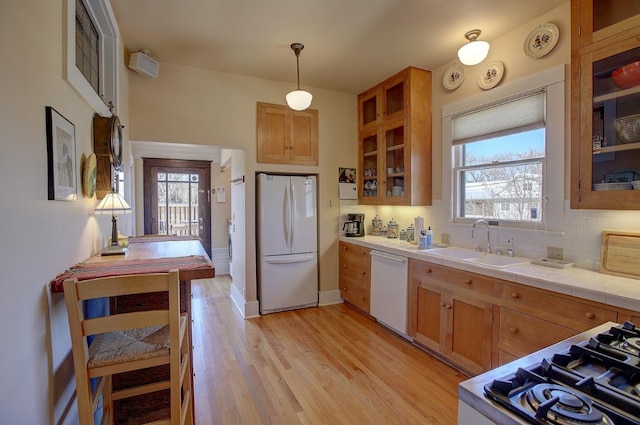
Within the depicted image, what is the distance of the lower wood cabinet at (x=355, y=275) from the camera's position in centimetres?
359

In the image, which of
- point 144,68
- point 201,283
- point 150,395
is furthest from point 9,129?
point 201,283

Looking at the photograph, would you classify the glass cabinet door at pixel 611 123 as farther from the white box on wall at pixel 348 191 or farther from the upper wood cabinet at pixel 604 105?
the white box on wall at pixel 348 191

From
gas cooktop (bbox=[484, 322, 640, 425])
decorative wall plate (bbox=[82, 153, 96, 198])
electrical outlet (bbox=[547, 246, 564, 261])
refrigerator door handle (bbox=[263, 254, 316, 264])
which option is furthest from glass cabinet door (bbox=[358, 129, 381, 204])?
gas cooktop (bbox=[484, 322, 640, 425])

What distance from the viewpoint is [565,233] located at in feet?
7.50

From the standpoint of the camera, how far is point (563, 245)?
230 centimetres

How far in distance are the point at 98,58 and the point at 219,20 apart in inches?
36.8

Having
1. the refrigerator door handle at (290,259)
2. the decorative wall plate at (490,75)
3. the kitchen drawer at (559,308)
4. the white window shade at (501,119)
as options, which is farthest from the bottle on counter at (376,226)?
the kitchen drawer at (559,308)

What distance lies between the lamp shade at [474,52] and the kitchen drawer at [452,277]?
5.54 ft

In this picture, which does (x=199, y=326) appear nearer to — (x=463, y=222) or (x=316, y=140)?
(x=316, y=140)

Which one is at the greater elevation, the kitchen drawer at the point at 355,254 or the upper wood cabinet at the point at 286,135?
the upper wood cabinet at the point at 286,135

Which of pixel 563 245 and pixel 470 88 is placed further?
pixel 470 88

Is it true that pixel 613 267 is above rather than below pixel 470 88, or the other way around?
below

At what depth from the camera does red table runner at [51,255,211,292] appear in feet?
4.49

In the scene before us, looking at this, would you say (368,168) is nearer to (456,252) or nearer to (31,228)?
(456,252)
